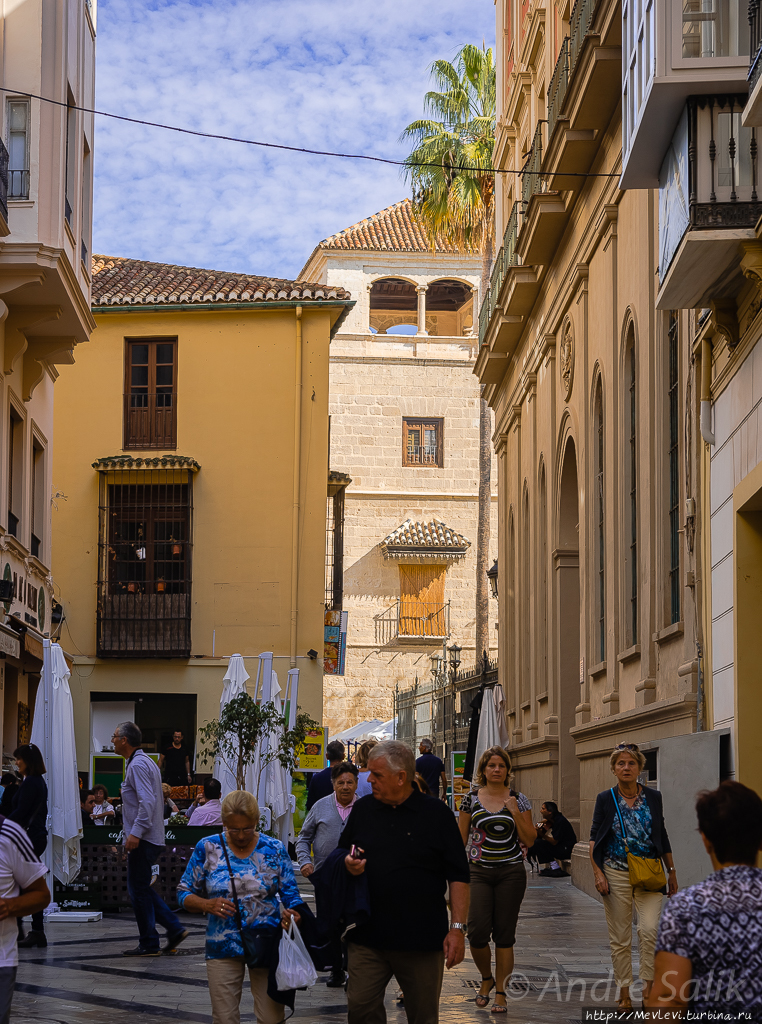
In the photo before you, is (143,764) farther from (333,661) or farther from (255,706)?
(333,661)

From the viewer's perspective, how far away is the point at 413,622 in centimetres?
4966

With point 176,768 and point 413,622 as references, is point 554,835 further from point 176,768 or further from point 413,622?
point 413,622

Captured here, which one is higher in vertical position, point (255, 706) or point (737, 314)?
point (737, 314)

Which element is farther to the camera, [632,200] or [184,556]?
[184,556]

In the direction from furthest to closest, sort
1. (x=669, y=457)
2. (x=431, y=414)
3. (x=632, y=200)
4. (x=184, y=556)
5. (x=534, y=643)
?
(x=431, y=414), (x=184, y=556), (x=534, y=643), (x=632, y=200), (x=669, y=457)

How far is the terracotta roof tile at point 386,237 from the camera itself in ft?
168

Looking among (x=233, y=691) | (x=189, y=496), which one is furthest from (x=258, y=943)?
(x=189, y=496)

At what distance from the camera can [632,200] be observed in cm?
1695

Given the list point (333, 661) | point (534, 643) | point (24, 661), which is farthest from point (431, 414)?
point (24, 661)

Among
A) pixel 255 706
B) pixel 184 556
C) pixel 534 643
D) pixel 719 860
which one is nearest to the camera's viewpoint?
pixel 719 860

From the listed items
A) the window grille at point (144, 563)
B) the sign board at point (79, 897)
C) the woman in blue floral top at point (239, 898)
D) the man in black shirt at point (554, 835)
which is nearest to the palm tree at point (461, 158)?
the window grille at point (144, 563)

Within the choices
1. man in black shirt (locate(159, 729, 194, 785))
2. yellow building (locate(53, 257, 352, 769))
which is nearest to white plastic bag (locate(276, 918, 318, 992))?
man in black shirt (locate(159, 729, 194, 785))

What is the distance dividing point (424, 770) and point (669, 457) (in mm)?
5321

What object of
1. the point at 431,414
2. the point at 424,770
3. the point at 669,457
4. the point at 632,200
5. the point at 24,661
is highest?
the point at 431,414
